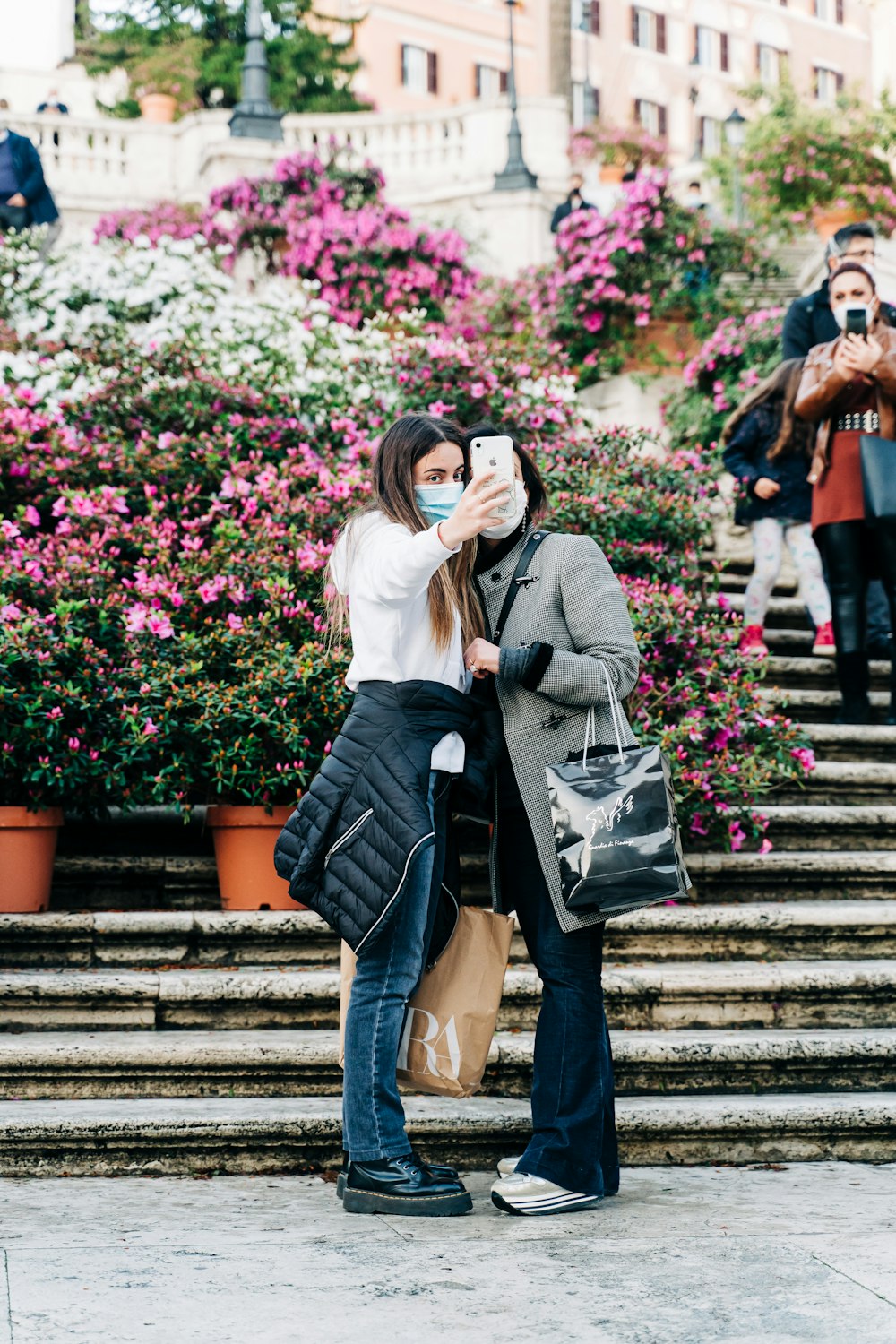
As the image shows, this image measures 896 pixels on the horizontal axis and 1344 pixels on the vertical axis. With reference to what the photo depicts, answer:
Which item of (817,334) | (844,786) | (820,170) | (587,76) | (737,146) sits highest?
(587,76)

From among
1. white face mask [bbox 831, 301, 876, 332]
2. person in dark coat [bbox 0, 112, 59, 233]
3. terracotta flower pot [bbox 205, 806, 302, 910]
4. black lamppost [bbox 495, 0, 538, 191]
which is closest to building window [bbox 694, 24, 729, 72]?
black lamppost [bbox 495, 0, 538, 191]

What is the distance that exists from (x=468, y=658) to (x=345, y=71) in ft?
87.9

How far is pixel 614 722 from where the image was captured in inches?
143

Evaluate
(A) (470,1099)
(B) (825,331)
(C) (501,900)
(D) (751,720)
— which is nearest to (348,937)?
(C) (501,900)

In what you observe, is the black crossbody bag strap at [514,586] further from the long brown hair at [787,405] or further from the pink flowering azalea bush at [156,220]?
the pink flowering azalea bush at [156,220]

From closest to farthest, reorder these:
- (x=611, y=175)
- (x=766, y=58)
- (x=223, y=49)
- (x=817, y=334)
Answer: (x=817, y=334)
(x=611, y=175)
(x=223, y=49)
(x=766, y=58)

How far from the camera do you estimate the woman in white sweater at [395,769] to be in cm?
353

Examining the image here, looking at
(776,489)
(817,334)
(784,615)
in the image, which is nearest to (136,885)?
(776,489)

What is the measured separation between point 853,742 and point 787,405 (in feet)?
5.57

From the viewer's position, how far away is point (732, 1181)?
3.94 metres

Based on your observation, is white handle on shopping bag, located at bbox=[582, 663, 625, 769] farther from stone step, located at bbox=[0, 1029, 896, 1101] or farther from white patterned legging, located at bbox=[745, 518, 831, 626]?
white patterned legging, located at bbox=[745, 518, 831, 626]

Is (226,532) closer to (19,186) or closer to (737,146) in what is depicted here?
(19,186)

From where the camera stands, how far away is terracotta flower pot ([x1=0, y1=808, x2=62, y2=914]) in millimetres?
Answer: 4973

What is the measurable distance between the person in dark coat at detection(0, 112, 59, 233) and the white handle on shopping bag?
1018 centimetres
